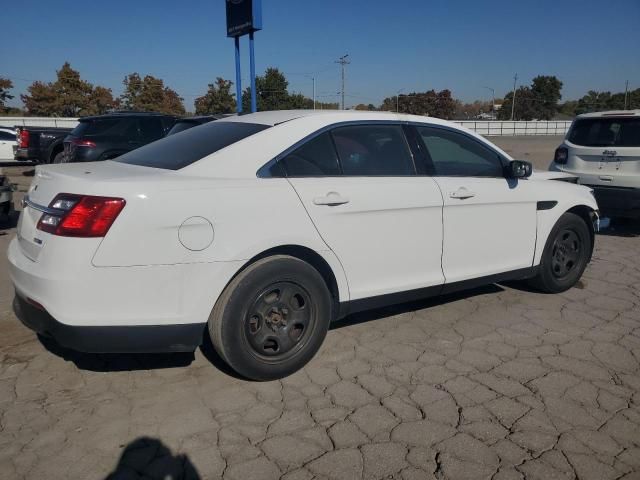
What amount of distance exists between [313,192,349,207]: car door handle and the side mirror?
5.59ft

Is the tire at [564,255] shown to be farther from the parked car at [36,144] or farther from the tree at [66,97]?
the tree at [66,97]

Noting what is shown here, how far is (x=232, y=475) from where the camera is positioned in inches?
95.7

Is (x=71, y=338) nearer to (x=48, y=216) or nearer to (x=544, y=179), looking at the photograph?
(x=48, y=216)

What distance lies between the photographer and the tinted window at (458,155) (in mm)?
4082

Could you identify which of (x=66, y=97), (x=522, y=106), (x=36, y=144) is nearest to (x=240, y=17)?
(x=36, y=144)

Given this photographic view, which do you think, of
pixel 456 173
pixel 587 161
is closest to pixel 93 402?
pixel 456 173

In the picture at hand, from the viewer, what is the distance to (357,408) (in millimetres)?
3004

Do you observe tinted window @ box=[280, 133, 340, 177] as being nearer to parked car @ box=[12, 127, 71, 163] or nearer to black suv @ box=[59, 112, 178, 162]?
black suv @ box=[59, 112, 178, 162]

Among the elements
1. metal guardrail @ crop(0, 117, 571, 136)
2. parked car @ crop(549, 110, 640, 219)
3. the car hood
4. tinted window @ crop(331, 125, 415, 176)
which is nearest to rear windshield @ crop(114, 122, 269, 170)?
tinted window @ crop(331, 125, 415, 176)

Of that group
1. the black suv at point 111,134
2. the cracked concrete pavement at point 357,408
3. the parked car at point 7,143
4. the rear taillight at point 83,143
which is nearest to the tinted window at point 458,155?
the cracked concrete pavement at point 357,408

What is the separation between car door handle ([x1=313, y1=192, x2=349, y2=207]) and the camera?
3.30 meters

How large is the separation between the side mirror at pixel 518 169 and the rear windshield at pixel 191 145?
211cm

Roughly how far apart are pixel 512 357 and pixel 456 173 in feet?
4.71

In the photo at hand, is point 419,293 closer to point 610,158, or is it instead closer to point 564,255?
point 564,255
